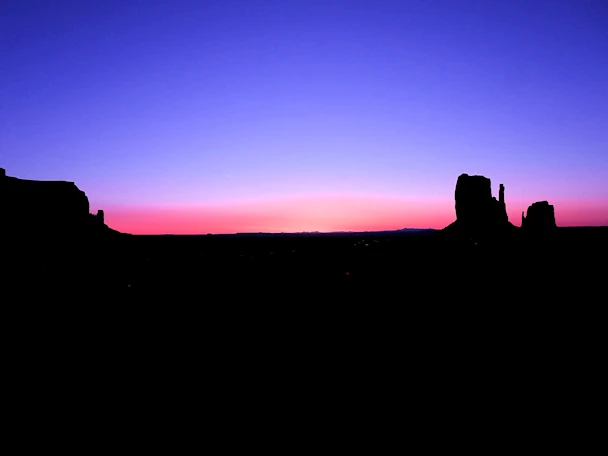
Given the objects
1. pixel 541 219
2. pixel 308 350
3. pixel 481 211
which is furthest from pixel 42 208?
pixel 541 219

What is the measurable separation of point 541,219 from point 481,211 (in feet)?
60.7

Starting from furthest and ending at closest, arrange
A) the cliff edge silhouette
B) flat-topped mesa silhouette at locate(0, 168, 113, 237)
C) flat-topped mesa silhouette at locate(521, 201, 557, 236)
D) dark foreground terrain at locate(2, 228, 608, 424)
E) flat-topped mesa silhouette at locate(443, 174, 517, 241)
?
flat-topped mesa silhouette at locate(443, 174, 517, 241) < flat-topped mesa silhouette at locate(521, 201, 557, 236) < flat-topped mesa silhouette at locate(0, 168, 113, 237) < the cliff edge silhouette < dark foreground terrain at locate(2, 228, 608, 424)

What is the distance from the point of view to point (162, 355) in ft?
48.5

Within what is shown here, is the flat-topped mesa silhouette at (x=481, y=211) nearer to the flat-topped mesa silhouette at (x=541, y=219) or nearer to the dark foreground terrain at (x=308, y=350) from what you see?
the flat-topped mesa silhouette at (x=541, y=219)

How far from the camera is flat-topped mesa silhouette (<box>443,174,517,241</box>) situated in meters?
126

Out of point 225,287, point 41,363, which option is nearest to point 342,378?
point 41,363

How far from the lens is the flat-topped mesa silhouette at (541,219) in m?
119

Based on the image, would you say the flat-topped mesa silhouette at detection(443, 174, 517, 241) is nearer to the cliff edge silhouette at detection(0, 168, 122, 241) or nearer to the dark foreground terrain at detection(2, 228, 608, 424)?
the dark foreground terrain at detection(2, 228, 608, 424)

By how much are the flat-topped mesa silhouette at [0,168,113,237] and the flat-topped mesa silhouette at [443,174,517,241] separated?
123 metres

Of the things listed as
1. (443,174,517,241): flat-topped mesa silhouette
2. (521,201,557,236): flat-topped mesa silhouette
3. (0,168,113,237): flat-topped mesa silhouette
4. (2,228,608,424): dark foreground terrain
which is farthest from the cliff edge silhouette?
(521,201,557,236): flat-topped mesa silhouette

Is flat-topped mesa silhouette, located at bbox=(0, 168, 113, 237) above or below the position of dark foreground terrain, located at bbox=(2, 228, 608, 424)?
above

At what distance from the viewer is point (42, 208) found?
82.4 metres

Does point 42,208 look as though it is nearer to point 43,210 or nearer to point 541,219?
point 43,210

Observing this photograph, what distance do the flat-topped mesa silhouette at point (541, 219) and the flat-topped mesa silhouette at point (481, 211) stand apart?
7.58 m
